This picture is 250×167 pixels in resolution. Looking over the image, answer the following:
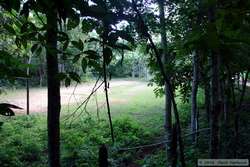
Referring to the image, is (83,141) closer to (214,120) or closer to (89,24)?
(214,120)

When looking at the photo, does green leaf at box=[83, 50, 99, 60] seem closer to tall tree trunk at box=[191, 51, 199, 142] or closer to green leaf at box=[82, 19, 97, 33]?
green leaf at box=[82, 19, 97, 33]

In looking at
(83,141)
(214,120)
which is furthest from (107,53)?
(83,141)

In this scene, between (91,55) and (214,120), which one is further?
(214,120)

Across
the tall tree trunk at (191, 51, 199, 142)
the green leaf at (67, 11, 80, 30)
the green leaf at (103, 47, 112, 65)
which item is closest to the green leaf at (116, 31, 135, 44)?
the green leaf at (103, 47, 112, 65)

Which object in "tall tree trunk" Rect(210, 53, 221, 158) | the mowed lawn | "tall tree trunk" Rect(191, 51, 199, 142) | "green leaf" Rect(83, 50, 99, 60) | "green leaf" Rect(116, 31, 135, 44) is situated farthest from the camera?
the mowed lawn

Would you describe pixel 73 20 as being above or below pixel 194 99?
above

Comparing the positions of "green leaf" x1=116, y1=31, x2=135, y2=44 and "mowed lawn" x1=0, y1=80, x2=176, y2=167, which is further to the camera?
"mowed lawn" x1=0, y1=80, x2=176, y2=167

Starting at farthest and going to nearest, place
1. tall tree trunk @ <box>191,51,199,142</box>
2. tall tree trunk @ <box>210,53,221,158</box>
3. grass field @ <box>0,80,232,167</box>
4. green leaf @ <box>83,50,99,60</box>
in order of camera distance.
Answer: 1. grass field @ <box>0,80,232,167</box>
2. tall tree trunk @ <box>191,51,199,142</box>
3. tall tree trunk @ <box>210,53,221,158</box>
4. green leaf @ <box>83,50,99,60</box>

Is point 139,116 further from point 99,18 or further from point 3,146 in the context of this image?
point 99,18

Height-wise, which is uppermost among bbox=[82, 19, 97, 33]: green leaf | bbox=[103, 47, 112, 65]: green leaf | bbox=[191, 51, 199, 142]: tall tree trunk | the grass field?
bbox=[82, 19, 97, 33]: green leaf

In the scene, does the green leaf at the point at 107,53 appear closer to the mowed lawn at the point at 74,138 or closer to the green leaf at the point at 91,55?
the green leaf at the point at 91,55

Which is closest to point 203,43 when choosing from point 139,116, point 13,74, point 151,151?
point 13,74

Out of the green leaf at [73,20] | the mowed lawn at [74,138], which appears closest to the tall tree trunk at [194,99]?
the mowed lawn at [74,138]

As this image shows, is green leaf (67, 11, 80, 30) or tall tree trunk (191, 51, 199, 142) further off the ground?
green leaf (67, 11, 80, 30)
